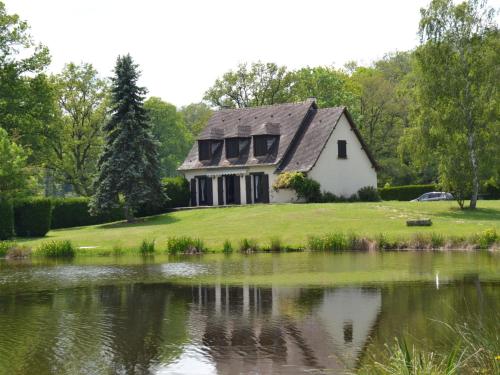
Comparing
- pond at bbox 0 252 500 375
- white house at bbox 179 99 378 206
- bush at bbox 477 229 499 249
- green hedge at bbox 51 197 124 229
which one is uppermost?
white house at bbox 179 99 378 206

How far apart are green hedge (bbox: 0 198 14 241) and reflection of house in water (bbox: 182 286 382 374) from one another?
25.4 m

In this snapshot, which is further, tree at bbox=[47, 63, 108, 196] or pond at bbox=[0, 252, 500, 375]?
tree at bbox=[47, 63, 108, 196]

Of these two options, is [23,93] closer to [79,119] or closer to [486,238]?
[79,119]

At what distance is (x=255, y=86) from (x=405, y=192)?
919 inches

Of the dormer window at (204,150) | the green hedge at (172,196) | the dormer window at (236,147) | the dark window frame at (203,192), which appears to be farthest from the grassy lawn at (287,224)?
the dormer window at (204,150)

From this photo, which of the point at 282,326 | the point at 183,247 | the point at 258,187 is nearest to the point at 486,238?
the point at 183,247

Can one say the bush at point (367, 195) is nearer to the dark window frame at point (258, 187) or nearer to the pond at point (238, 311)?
the dark window frame at point (258, 187)

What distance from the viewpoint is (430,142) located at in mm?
48656

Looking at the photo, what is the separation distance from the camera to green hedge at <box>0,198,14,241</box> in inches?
1834

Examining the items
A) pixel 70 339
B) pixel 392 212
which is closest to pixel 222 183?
pixel 392 212

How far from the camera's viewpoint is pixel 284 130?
61375 mm

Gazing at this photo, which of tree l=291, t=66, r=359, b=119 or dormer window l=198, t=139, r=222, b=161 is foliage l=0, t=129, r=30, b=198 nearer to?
dormer window l=198, t=139, r=222, b=161

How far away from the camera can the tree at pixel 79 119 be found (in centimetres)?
7362

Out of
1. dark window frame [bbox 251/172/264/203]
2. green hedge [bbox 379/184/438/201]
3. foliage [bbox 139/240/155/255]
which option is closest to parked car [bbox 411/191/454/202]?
green hedge [bbox 379/184/438/201]
